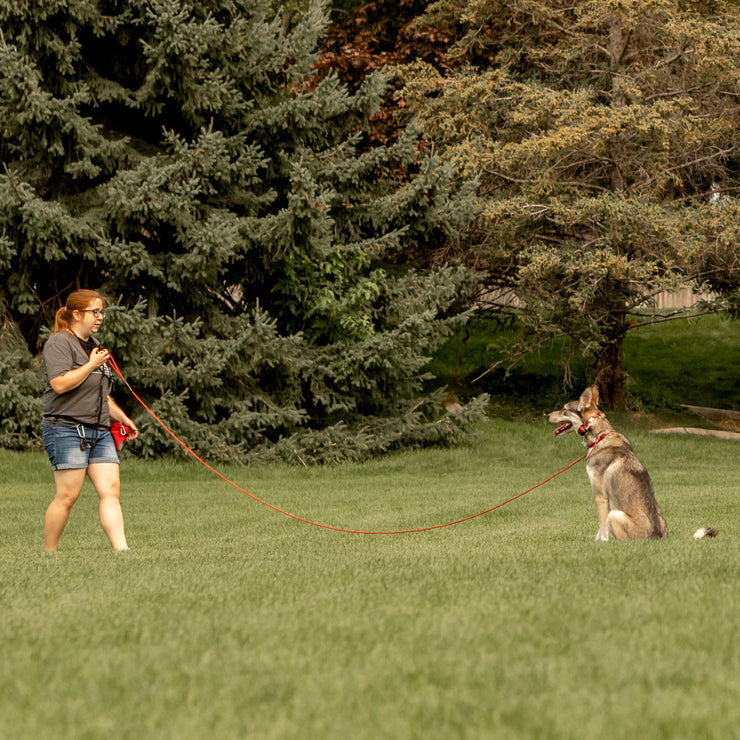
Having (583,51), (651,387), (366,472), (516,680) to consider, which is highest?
(583,51)

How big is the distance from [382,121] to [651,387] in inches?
482

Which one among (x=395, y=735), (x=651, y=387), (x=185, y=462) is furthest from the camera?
(x=651, y=387)

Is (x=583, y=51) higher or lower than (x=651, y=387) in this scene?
higher

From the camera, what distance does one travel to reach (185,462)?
58.6 feet

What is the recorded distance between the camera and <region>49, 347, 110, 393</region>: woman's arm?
7.37 m

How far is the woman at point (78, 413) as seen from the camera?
7.52m

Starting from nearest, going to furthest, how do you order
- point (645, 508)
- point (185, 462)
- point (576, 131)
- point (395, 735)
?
point (395, 735)
point (645, 508)
point (185, 462)
point (576, 131)

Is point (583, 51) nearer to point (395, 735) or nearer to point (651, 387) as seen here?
point (651, 387)

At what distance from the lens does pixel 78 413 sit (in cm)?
762

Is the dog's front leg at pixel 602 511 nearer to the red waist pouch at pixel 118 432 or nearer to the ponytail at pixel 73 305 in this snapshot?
the red waist pouch at pixel 118 432

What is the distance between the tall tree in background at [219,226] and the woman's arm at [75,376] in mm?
9509

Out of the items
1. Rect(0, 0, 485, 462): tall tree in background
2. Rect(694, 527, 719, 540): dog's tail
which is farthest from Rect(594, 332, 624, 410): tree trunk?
Rect(694, 527, 719, 540): dog's tail

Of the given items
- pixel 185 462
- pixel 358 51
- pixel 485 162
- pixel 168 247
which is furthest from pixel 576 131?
pixel 185 462

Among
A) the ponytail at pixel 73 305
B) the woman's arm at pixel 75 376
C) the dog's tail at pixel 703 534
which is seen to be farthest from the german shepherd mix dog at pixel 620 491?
the ponytail at pixel 73 305
